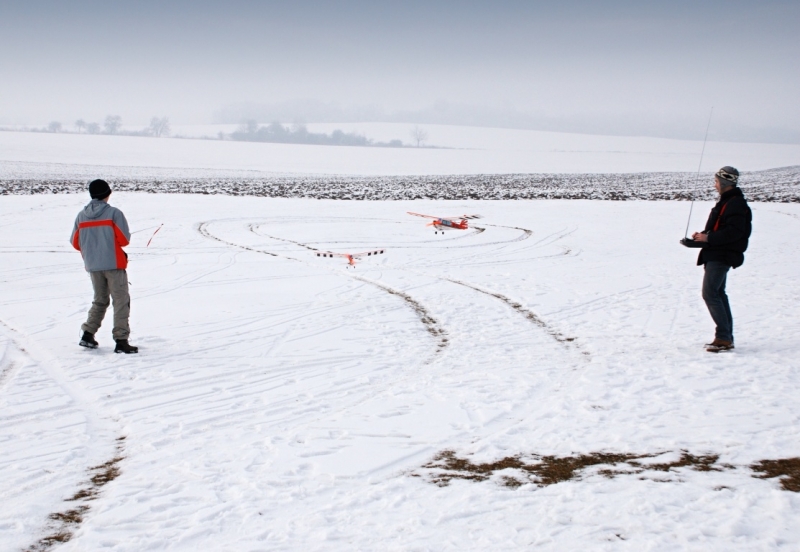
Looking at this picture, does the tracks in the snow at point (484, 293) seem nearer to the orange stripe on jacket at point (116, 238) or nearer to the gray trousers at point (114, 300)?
the gray trousers at point (114, 300)

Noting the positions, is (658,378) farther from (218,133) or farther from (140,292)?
(218,133)

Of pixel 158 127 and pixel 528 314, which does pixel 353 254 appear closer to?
pixel 528 314

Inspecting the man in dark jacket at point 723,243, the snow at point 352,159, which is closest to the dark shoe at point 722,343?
the man in dark jacket at point 723,243

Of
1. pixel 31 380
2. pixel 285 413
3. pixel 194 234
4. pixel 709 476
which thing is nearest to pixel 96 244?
pixel 31 380

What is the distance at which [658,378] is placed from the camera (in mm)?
6770

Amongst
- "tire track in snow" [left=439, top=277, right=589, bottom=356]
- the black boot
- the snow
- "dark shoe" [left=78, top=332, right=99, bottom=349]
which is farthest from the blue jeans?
the snow

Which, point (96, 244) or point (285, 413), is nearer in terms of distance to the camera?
point (285, 413)

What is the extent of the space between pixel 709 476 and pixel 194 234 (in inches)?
614

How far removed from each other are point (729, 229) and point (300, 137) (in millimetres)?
139261

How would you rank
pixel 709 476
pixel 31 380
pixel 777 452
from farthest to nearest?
pixel 31 380 → pixel 777 452 → pixel 709 476

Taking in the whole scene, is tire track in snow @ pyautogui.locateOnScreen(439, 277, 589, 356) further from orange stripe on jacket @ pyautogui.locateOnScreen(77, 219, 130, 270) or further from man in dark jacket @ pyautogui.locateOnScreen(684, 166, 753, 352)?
orange stripe on jacket @ pyautogui.locateOnScreen(77, 219, 130, 270)

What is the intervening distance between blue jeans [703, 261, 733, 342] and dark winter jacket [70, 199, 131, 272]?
6.61 m

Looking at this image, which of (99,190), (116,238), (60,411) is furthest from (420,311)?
(60,411)

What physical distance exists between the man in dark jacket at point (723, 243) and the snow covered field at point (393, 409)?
0.44 meters
